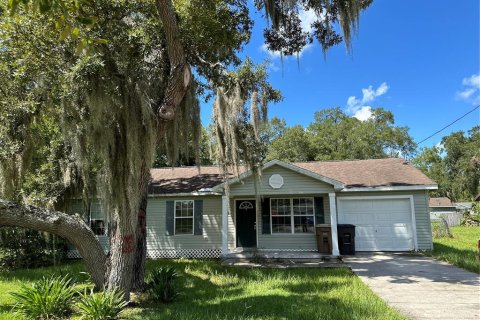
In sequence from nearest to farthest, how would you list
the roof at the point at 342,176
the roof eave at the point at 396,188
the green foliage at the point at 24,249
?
the green foliage at the point at 24,249 < the roof eave at the point at 396,188 < the roof at the point at 342,176

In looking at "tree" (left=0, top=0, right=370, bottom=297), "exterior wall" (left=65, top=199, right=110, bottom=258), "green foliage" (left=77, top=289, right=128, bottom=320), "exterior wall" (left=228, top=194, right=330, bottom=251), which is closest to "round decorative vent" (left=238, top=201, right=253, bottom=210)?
"exterior wall" (left=228, top=194, right=330, bottom=251)

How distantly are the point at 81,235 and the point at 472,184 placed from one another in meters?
52.7

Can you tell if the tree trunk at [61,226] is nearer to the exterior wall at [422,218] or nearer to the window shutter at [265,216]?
the window shutter at [265,216]

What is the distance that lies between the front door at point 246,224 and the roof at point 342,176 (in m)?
1.26

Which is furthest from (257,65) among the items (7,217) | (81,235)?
(7,217)

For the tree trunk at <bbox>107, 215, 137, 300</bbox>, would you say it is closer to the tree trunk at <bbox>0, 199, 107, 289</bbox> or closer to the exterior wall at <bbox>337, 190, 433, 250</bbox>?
the tree trunk at <bbox>0, 199, 107, 289</bbox>

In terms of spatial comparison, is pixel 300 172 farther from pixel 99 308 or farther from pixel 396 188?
pixel 99 308

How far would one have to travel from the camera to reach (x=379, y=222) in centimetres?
1245

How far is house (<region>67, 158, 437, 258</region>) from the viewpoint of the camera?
12.0m

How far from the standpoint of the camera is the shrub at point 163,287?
6.22m

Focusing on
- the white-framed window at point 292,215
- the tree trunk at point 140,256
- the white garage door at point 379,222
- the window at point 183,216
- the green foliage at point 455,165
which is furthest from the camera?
the green foliage at point 455,165

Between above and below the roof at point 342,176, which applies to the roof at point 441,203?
below

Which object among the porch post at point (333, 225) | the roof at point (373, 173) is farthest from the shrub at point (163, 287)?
the roof at point (373, 173)

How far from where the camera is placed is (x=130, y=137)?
5535 millimetres
